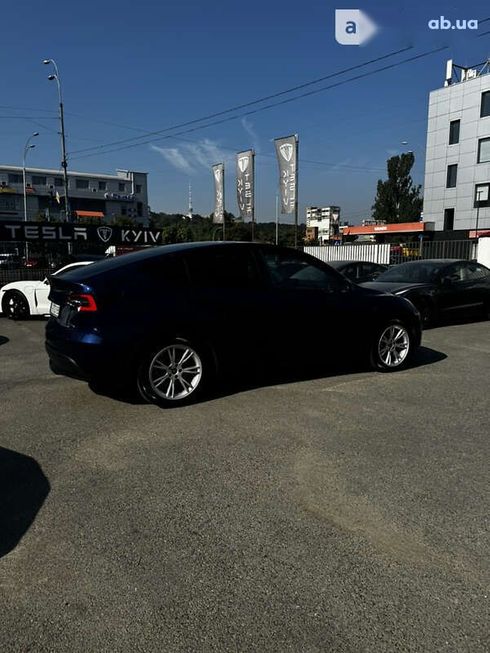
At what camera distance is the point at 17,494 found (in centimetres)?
317

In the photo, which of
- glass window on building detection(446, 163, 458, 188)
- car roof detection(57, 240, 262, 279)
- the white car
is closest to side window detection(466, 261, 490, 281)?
car roof detection(57, 240, 262, 279)

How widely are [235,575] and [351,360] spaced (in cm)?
400

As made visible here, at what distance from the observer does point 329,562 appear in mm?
2502

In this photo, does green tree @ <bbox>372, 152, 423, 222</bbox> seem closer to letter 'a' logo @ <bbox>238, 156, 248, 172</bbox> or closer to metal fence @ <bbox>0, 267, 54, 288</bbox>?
letter 'a' logo @ <bbox>238, 156, 248, 172</bbox>

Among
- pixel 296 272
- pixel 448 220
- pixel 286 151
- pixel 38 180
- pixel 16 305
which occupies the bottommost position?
pixel 16 305

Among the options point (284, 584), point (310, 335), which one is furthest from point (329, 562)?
point (310, 335)

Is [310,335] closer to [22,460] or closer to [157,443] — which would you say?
[157,443]

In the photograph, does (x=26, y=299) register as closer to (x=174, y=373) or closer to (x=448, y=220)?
(x=174, y=373)

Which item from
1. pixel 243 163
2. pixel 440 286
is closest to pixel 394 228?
pixel 243 163

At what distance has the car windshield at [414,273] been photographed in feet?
33.1

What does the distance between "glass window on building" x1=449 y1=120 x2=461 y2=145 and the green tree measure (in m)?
22.8

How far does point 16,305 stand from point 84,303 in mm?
7696

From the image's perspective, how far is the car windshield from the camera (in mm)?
10094

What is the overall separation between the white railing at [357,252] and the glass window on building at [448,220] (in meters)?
21.9
